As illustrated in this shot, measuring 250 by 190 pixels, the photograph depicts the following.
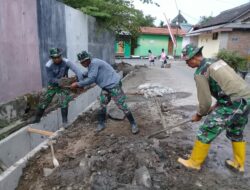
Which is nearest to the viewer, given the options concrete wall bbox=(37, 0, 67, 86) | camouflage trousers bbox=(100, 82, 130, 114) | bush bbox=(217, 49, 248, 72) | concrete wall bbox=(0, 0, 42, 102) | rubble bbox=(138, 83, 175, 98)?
camouflage trousers bbox=(100, 82, 130, 114)

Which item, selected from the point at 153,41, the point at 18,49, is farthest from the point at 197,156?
the point at 153,41

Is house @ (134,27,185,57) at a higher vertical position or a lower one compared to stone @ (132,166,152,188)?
higher

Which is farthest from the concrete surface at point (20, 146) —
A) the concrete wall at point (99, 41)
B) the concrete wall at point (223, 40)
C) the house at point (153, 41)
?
the house at point (153, 41)

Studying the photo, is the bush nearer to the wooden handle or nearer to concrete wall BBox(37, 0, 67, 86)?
concrete wall BBox(37, 0, 67, 86)

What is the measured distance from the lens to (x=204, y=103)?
3.35 meters

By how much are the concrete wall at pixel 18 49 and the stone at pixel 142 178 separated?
385cm

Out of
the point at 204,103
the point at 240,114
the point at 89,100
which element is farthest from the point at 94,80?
the point at 89,100

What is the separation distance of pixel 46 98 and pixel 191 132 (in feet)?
10.4

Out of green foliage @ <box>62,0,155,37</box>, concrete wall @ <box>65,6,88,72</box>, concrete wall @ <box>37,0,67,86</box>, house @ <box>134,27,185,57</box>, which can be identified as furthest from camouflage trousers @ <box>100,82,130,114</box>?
house @ <box>134,27,185,57</box>

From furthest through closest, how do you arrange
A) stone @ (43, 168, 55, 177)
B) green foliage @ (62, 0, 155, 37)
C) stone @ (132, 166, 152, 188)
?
1. green foliage @ (62, 0, 155, 37)
2. stone @ (43, 168, 55, 177)
3. stone @ (132, 166, 152, 188)

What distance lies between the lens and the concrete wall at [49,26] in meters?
7.09

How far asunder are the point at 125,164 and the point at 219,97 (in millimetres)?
1606

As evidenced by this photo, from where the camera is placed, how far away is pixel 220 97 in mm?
3387

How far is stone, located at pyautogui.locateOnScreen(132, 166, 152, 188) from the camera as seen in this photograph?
3135 millimetres
